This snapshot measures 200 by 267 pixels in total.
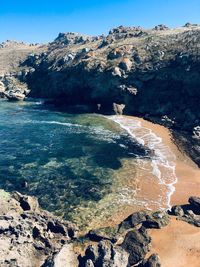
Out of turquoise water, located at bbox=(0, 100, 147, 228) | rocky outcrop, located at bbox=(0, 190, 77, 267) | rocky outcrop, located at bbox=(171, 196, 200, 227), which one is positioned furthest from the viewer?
turquoise water, located at bbox=(0, 100, 147, 228)

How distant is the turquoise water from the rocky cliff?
13.1 m

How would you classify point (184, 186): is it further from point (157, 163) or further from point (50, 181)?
point (50, 181)

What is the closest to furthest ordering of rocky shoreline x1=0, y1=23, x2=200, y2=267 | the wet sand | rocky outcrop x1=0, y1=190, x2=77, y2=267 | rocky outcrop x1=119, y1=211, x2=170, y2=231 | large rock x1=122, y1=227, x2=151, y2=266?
rocky outcrop x1=0, y1=190, x2=77, y2=267
rocky shoreline x1=0, y1=23, x2=200, y2=267
large rock x1=122, y1=227, x2=151, y2=266
rocky outcrop x1=119, y1=211, x2=170, y2=231
the wet sand

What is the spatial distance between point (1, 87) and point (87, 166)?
9844cm

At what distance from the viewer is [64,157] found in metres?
60.7

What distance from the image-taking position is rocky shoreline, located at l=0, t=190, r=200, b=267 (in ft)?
96.9

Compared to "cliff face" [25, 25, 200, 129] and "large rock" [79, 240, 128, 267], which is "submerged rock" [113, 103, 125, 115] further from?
"large rock" [79, 240, 128, 267]

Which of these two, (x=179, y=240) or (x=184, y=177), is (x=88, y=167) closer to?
(x=184, y=177)

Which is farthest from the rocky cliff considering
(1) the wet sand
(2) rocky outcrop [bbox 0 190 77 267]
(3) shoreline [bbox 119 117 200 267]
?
(2) rocky outcrop [bbox 0 190 77 267]

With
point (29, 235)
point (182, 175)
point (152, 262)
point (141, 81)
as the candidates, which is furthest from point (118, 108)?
point (152, 262)

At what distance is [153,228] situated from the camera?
38.2 meters

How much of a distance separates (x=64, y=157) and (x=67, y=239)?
87.4 ft

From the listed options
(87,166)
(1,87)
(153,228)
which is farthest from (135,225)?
(1,87)

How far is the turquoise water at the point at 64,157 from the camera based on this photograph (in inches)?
1800
